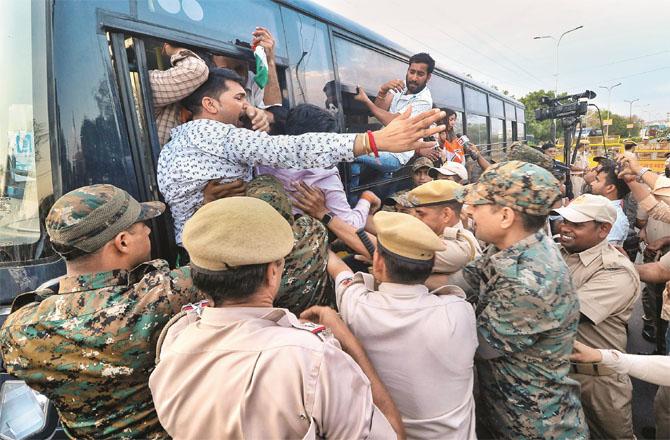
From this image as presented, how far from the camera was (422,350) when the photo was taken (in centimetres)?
142

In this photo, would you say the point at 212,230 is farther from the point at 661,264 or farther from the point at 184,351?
the point at 661,264

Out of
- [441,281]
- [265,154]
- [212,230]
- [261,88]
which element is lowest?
[441,281]

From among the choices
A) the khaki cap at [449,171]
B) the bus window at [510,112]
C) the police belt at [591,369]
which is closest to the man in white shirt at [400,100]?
the khaki cap at [449,171]

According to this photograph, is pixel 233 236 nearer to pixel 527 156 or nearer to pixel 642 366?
pixel 642 366

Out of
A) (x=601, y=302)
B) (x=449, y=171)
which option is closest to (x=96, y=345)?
(x=601, y=302)

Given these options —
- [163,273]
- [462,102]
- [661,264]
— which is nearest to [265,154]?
[163,273]

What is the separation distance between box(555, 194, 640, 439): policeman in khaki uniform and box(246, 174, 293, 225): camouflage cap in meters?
1.64

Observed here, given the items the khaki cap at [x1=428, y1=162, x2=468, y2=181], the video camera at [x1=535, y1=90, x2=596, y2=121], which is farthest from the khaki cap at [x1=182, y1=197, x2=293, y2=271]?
the video camera at [x1=535, y1=90, x2=596, y2=121]

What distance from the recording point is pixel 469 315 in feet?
5.01

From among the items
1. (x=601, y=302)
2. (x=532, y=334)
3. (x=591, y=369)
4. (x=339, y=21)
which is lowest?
(x=591, y=369)

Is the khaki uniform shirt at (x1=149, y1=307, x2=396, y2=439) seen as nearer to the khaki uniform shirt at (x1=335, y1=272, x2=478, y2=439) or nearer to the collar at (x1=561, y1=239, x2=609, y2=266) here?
the khaki uniform shirt at (x1=335, y1=272, x2=478, y2=439)

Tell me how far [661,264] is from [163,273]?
9.90ft

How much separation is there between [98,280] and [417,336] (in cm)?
115

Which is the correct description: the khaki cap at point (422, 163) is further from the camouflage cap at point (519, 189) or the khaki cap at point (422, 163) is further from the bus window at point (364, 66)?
the camouflage cap at point (519, 189)
